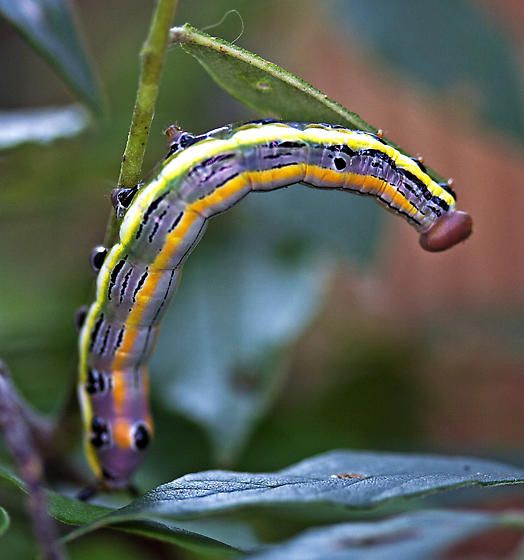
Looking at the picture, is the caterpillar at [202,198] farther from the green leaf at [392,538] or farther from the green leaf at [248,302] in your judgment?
the green leaf at [392,538]

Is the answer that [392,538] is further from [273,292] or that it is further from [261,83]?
[273,292]

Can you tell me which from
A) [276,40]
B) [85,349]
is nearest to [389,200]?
[85,349]

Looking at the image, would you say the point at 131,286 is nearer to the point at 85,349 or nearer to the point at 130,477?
the point at 85,349

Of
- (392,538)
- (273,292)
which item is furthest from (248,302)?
(392,538)

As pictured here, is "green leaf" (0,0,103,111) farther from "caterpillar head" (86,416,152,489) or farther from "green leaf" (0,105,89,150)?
"caterpillar head" (86,416,152,489)

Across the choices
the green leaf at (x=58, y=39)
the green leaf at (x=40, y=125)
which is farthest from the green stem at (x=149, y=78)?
the green leaf at (x=40, y=125)

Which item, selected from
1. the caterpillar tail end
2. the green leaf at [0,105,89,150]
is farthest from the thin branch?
the green leaf at [0,105,89,150]
